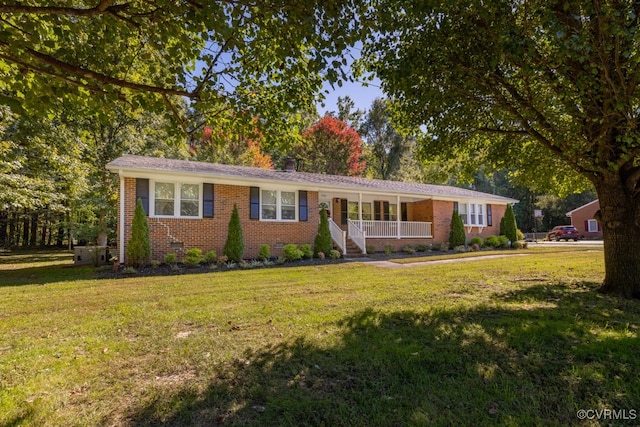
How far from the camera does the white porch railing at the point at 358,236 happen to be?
50.7 ft

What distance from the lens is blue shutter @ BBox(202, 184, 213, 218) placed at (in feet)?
41.8

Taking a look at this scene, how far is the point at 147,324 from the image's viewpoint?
461 cm

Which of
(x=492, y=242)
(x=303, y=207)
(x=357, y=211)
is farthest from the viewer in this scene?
(x=357, y=211)

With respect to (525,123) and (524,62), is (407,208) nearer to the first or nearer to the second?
(525,123)

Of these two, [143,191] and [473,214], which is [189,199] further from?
→ [473,214]

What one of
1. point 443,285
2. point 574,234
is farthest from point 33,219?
point 574,234

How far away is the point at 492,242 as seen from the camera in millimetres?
18469

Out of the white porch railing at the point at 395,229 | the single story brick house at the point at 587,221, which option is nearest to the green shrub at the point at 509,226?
the white porch railing at the point at 395,229

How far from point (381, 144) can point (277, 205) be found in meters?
24.6

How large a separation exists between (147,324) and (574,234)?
3798cm

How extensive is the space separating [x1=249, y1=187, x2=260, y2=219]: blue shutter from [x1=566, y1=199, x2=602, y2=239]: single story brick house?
38.5m

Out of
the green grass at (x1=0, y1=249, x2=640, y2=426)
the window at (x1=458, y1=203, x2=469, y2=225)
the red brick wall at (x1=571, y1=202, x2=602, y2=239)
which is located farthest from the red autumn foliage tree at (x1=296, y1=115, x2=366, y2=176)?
the red brick wall at (x1=571, y1=202, x2=602, y2=239)

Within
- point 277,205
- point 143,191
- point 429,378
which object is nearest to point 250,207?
point 277,205

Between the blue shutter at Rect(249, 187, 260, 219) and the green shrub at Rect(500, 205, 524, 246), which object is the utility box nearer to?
the blue shutter at Rect(249, 187, 260, 219)
